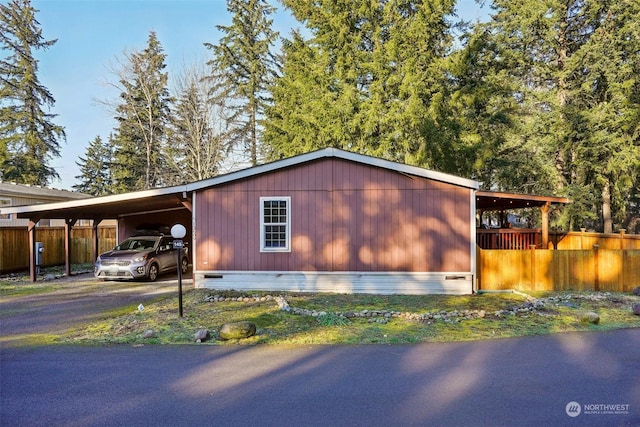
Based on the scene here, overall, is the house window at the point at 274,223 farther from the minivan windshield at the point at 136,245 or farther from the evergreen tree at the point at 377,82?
the evergreen tree at the point at 377,82

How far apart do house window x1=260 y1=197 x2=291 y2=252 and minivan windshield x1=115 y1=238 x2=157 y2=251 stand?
513 cm

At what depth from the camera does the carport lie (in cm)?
1159

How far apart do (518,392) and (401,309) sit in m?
4.55

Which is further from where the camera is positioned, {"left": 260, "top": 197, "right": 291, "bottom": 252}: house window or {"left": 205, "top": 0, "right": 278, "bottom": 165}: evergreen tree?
{"left": 205, "top": 0, "right": 278, "bottom": 165}: evergreen tree

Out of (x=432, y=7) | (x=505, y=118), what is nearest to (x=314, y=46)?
(x=432, y=7)

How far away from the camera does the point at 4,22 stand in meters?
29.6

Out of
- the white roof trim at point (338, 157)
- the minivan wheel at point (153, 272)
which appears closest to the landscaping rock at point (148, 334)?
the white roof trim at point (338, 157)

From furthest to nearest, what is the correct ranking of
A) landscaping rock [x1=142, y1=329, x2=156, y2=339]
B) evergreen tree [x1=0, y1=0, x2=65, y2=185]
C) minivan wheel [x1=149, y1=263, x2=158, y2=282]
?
1. evergreen tree [x1=0, y1=0, x2=65, y2=185]
2. minivan wheel [x1=149, y1=263, x2=158, y2=282]
3. landscaping rock [x1=142, y1=329, x2=156, y2=339]

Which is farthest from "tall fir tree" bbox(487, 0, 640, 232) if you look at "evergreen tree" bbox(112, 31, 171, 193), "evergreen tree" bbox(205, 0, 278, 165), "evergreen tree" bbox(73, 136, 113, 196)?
"evergreen tree" bbox(73, 136, 113, 196)

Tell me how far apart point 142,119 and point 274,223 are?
22.9 m

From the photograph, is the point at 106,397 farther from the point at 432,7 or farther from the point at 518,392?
the point at 432,7

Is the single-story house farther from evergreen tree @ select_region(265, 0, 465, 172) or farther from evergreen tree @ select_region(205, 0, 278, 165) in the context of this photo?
evergreen tree @ select_region(205, 0, 278, 165)

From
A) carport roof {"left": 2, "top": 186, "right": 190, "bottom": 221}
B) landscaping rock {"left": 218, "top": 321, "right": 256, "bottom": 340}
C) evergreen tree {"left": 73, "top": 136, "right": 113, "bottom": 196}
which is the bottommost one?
landscaping rock {"left": 218, "top": 321, "right": 256, "bottom": 340}

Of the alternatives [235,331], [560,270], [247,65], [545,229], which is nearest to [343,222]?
[235,331]
